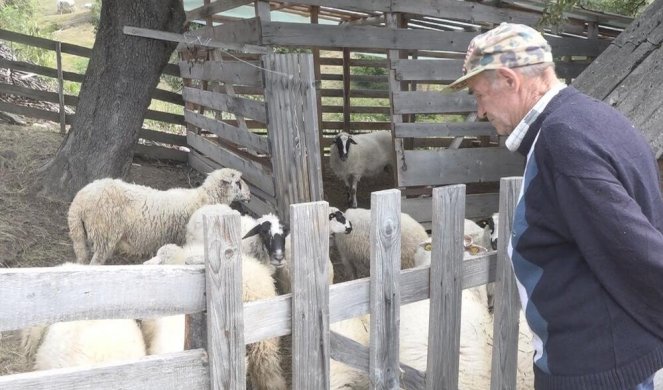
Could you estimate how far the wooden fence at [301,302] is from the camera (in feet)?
5.34

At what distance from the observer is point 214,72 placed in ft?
23.9

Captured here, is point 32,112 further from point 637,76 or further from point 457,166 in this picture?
point 637,76

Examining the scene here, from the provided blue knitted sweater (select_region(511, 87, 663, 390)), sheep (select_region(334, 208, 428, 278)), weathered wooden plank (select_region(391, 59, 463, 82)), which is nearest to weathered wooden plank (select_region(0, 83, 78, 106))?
weathered wooden plank (select_region(391, 59, 463, 82))

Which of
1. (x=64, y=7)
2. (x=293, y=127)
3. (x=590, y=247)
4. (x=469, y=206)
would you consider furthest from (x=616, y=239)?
(x=64, y=7)

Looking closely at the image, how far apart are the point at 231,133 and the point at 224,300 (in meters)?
5.37

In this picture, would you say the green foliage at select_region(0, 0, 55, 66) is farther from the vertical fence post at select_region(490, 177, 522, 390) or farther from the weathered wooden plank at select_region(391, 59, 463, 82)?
the vertical fence post at select_region(490, 177, 522, 390)

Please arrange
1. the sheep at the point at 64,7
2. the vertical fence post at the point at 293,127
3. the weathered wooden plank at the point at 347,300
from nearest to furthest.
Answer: the weathered wooden plank at the point at 347,300
the vertical fence post at the point at 293,127
the sheep at the point at 64,7

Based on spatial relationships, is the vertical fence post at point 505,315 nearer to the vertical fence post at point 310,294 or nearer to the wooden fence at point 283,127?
the vertical fence post at point 310,294

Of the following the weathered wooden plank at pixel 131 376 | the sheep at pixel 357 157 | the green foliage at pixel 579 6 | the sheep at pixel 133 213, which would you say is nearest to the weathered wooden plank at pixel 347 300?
the weathered wooden plank at pixel 131 376

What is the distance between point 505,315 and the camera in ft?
8.64

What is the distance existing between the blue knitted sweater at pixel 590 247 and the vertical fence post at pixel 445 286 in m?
0.64

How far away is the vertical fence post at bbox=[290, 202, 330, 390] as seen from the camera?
2.02 m

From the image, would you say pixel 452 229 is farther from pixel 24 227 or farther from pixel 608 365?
pixel 24 227

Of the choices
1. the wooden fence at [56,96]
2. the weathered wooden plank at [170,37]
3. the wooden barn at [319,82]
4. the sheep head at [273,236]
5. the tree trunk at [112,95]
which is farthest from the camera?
the wooden fence at [56,96]
